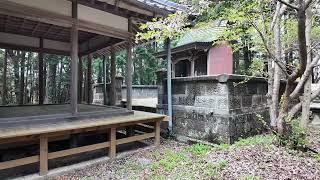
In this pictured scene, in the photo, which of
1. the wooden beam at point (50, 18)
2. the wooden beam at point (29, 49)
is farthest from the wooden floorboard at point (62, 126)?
the wooden beam at point (29, 49)

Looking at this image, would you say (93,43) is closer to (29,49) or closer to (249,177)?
(29,49)

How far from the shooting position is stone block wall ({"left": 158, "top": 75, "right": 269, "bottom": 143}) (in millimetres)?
5449

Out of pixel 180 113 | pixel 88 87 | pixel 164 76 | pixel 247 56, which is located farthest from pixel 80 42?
pixel 247 56

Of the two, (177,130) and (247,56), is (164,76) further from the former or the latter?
(247,56)

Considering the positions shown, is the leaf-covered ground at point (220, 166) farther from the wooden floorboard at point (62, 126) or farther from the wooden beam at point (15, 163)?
the wooden floorboard at point (62, 126)

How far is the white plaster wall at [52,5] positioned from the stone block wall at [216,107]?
325cm

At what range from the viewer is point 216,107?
562 cm

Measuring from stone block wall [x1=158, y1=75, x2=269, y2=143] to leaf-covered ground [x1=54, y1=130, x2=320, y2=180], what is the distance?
78 centimetres

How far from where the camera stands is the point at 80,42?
8.97m

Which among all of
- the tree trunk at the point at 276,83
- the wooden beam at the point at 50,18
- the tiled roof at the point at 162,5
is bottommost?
the tree trunk at the point at 276,83

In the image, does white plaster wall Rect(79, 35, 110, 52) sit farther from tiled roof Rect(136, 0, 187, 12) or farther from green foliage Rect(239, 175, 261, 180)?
→ green foliage Rect(239, 175, 261, 180)

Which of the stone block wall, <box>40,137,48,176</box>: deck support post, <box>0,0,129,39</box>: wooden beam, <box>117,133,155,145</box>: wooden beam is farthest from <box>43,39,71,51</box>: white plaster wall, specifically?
<box>40,137,48,176</box>: deck support post

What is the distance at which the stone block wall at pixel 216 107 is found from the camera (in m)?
5.45

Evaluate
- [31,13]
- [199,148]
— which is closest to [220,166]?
[199,148]
